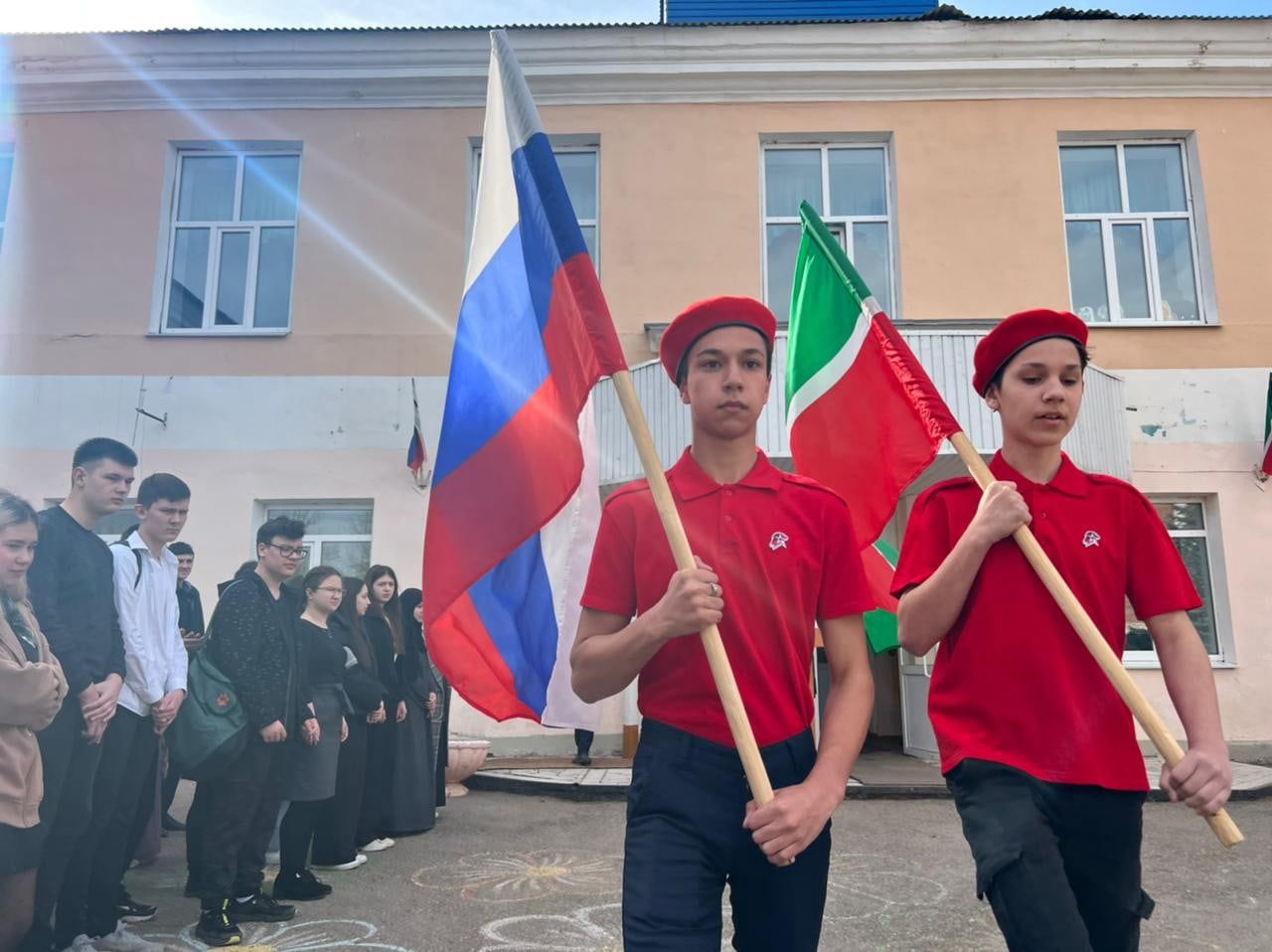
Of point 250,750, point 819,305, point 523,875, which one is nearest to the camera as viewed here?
point 819,305

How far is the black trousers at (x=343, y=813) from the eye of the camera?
564 cm

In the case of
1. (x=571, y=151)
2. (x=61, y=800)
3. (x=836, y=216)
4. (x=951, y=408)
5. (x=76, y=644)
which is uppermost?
(x=571, y=151)

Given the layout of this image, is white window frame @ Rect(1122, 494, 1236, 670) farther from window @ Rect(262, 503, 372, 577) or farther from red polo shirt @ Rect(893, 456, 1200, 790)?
red polo shirt @ Rect(893, 456, 1200, 790)

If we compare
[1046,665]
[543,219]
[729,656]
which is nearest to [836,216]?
[543,219]

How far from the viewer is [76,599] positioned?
12.8ft

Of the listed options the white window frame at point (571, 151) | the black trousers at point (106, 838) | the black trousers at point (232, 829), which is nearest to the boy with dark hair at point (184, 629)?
the black trousers at point (232, 829)

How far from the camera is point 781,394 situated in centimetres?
935

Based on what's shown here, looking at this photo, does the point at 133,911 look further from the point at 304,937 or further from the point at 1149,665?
the point at 1149,665

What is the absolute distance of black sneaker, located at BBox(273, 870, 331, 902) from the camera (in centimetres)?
493

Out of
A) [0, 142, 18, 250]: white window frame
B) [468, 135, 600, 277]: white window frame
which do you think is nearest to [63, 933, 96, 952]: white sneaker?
[468, 135, 600, 277]: white window frame

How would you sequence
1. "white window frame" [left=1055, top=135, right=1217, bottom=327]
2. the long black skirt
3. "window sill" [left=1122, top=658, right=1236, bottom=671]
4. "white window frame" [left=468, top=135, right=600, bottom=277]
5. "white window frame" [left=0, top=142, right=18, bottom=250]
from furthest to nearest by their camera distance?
"white window frame" [left=0, top=142, right=18, bottom=250] < "white window frame" [left=468, top=135, right=600, bottom=277] < "white window frame" [left=1055, top=135, right=1217, bottom=327] < "window sill" [left=1122, top=658, right=1236, bottom=671] < the long black skirt

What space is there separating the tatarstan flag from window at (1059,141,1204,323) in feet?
29.3

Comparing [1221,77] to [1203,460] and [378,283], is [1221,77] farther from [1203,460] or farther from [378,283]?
[378,283]

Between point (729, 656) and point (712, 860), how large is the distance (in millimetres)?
403
